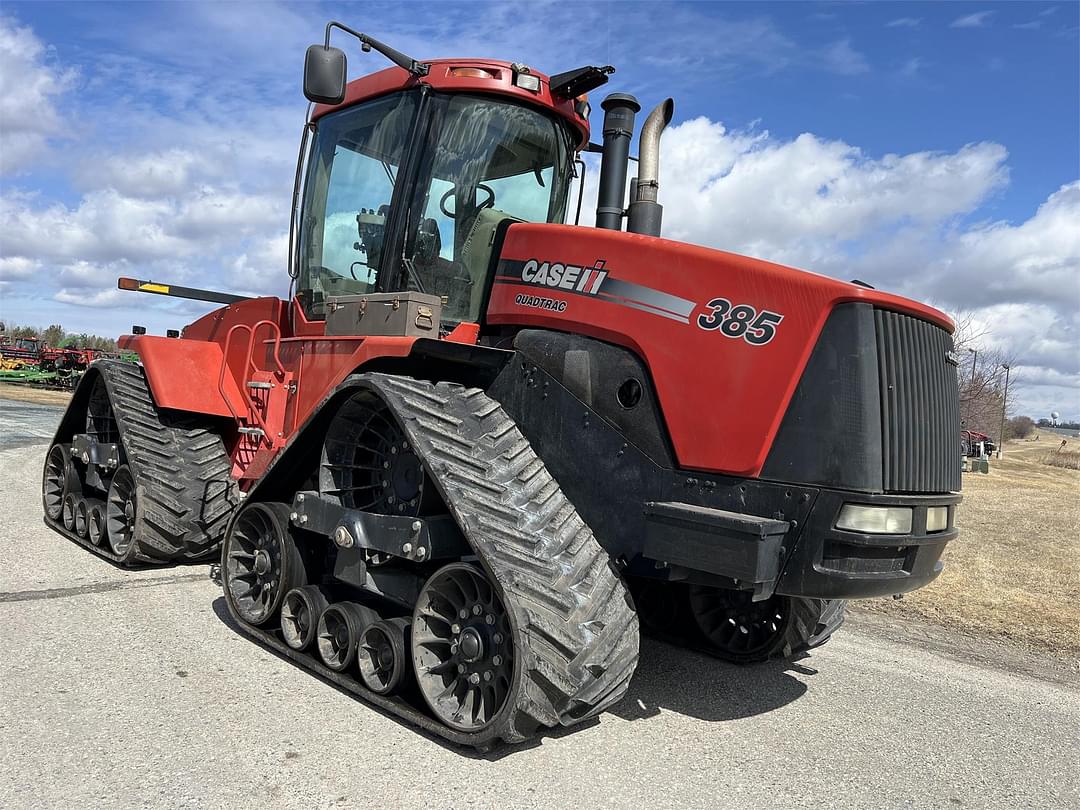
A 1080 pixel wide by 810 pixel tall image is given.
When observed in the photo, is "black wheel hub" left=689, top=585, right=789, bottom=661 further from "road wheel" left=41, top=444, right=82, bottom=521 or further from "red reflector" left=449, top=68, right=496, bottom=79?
"road wheel" left=41, top=444, right=82, bottom=521

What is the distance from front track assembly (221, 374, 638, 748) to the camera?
319 cm

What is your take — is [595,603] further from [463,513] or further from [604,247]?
[604,247]

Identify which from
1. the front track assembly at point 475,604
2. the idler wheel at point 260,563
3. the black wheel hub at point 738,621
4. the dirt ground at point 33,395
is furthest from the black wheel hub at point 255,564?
the dirt ground at point 33,395

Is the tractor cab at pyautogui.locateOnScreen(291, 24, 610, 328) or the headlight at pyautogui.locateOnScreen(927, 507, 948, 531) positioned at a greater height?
the tractor cab at pyautogui.locateOnScreen(291, 24, 610, 328)

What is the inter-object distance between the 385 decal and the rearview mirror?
2.25 meters

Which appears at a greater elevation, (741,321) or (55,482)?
(741,321)

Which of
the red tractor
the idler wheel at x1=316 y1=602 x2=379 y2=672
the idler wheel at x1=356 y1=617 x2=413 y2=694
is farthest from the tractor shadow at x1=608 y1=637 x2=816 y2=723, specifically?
the idler wheel at x1=316 y1=602 x2=379 y2=672

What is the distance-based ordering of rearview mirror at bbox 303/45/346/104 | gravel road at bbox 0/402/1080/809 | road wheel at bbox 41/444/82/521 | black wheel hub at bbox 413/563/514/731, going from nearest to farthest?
gravel road at bbox 0/402/1080/809, black wheel hub at bbox 413/563/514/731, rearview mirror at bbox 303/45/346/104, road wheel at bbox 41/444/82/521

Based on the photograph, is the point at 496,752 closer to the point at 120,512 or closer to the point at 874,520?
the point at 874,520

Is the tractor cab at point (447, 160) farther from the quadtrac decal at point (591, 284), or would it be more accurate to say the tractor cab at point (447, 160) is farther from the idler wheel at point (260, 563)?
the idler wheel at point (260, 563)

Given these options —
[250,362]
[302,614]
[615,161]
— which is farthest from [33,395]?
[615,161]

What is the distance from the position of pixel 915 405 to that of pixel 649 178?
75.7 inches

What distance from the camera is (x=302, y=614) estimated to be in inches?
171

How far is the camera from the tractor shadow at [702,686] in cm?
413
